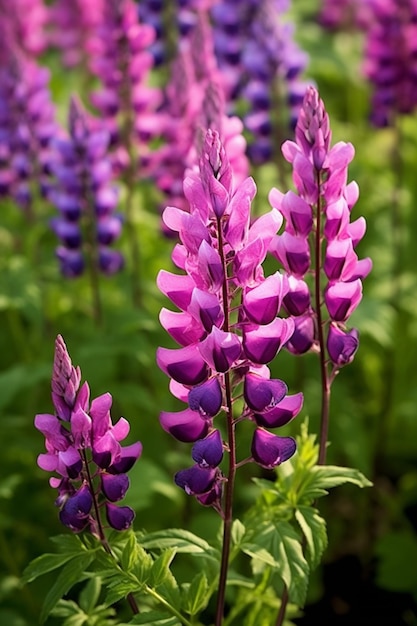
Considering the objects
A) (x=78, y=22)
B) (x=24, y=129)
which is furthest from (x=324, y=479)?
(x=78, y=22)

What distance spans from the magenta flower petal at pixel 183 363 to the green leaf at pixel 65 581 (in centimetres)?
60

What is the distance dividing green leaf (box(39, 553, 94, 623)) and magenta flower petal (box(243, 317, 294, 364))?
28.7 inches

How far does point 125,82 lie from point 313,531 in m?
3.04

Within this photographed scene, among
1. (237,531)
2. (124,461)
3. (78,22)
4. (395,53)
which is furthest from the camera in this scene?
(78,22)

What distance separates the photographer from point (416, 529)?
5016mm

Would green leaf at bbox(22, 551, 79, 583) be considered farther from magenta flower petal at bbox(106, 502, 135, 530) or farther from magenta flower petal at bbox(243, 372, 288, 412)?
magenta flower petal at bbox(243, 372, 288, 412)

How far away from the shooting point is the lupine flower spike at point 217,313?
2.29 m

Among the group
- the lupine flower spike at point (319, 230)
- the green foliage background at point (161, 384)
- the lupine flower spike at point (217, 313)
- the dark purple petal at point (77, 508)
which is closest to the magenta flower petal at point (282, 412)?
the lupine flower spike at point (217, 313)

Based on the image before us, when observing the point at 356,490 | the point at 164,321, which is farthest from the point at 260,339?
the point at 356,490

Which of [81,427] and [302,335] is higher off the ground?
[302,335]

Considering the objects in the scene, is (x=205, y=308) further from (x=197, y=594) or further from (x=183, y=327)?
(x=197, y=594)

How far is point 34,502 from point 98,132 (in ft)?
5.98

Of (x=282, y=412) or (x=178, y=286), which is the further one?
(x=282, y=412)

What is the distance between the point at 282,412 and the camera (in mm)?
2492
